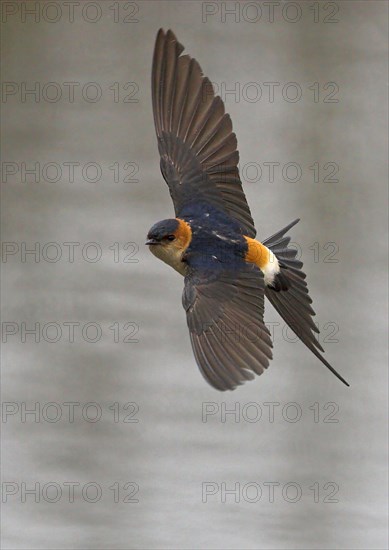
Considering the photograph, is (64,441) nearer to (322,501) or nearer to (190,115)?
(322,501)

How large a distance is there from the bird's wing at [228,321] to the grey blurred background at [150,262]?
4.17ft

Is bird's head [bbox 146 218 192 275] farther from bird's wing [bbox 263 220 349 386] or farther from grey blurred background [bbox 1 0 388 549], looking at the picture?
grey blurred background [bbox 1 0 388 549]

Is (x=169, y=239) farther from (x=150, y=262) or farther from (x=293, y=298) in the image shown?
(x=150, y=262)

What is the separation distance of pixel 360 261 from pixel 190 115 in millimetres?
1527

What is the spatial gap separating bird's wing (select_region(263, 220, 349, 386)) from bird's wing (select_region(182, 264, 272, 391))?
0.05 meters

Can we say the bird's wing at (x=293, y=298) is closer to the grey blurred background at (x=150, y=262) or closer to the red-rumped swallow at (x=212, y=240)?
the red-rumped swallow at (x=212, y=240)

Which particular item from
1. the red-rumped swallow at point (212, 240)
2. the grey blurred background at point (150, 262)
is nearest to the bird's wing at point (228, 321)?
the red-rumped swallow at point (212, 240)

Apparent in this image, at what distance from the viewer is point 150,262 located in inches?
95.3

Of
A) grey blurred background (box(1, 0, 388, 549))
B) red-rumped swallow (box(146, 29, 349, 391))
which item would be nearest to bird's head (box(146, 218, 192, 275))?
red-rumped swallow (box(146, 29, 349, 391))

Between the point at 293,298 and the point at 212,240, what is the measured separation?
91mm

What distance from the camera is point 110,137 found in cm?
247

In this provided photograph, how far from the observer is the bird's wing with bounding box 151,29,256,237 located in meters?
0.86

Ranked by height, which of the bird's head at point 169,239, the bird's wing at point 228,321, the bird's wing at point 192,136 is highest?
the bird's wing at point 192,136

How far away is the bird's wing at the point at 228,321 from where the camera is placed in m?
0.78
